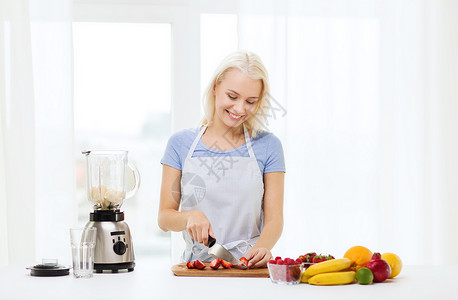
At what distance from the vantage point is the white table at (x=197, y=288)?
156 centimetres

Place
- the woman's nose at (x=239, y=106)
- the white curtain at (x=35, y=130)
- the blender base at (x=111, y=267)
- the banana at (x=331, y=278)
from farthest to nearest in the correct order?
the white curtain at (x=35, y=130), the woman's nose at (x=239, y=106), the blender base at (x=111, y=267), the banana at (x=331, y=278)

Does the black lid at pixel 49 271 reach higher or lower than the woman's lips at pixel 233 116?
lower

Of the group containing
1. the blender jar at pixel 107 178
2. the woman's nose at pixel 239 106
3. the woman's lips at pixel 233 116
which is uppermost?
the woman's nose at pixel 239 106

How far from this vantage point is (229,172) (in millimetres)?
2359

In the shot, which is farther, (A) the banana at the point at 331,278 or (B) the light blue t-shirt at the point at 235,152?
(B) the light blue t-shirt at the point at 235,152

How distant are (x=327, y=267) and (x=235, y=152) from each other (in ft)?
2.61

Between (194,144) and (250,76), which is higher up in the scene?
(250,76)

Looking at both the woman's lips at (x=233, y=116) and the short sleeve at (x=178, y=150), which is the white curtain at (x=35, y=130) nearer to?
the short sleeve at (x=178, y=150)

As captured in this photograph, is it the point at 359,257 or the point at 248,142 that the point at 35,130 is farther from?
the point at 359,257

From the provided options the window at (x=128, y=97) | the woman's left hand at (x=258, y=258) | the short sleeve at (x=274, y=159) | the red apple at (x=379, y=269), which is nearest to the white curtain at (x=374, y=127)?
the window at (x=128, y=97)

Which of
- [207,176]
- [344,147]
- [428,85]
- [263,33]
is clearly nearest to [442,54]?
[428,85]

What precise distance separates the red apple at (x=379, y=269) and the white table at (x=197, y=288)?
0.02 m

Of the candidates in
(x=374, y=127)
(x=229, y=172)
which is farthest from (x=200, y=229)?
(x=374, y=127)

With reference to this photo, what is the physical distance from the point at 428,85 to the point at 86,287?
2636mm
